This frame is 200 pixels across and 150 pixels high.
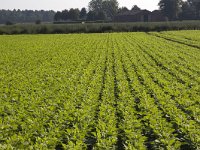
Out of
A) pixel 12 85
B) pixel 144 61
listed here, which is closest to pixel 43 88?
pixel 12 85

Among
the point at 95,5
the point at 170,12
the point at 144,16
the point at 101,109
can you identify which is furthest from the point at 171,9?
the point at 101,109

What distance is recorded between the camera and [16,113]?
8719mm

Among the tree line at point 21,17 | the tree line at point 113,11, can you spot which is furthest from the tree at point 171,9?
the tree line at point 21,17

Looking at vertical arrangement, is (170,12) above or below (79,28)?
above

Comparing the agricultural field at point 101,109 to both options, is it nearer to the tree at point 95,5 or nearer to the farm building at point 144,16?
the farm building at point 144,16

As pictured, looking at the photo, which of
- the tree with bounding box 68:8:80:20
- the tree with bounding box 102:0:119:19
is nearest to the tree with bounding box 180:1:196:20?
the tree with bounding box 68:8:80:20

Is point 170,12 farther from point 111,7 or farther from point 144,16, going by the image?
Result: point 111,7

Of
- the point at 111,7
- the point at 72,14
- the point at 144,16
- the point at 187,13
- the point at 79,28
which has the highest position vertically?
the point at 111,7

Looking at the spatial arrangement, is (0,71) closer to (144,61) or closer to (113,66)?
(113,66)

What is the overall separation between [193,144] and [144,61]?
39.2 feet

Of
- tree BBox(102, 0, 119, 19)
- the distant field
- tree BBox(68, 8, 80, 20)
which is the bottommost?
the distant field

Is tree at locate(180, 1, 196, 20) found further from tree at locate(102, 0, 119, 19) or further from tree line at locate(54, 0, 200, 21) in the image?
tree at locate(102, 0, 119, 19)

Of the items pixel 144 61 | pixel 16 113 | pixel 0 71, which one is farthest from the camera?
pixel 144 61

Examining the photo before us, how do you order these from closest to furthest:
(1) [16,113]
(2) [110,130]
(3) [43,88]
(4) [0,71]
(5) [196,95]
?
(2) [110,130] → (1) [16,113] → (5) [196,95] → (3) [43,88] → (4) [0,71]
